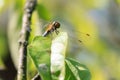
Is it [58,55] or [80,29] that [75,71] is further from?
[80,29]

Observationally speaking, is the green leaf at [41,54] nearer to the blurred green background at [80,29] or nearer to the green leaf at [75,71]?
the green leaf at [75,71]

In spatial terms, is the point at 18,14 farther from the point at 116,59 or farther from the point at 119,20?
the point at 119,20

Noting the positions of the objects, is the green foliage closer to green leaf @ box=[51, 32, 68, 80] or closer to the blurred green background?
green leaf @ box=[51, 32, 68, 80]

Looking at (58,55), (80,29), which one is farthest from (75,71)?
(80,29)

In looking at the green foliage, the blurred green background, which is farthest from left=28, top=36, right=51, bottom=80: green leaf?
the blurred green background

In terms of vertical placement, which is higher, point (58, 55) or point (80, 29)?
point (58, 55)

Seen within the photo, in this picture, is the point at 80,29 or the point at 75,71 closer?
the point at 75,71

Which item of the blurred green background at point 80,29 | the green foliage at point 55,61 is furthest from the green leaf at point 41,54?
the blurred green background at point 80,29
